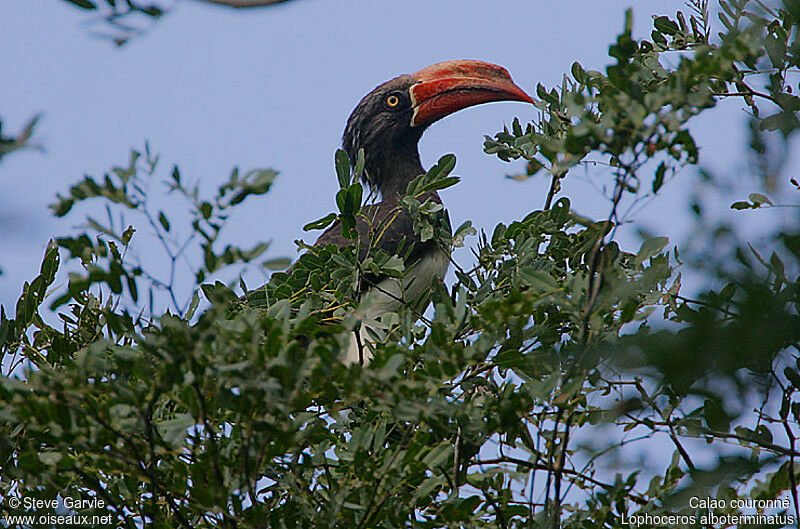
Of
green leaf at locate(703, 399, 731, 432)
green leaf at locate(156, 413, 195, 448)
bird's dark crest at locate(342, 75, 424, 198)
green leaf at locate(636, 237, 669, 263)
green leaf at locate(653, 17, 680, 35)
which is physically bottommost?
green leaf at locate(703, 399, 731, 432)

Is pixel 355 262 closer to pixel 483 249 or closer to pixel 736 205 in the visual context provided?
pixel 483 249

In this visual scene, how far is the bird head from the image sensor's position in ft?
16.0

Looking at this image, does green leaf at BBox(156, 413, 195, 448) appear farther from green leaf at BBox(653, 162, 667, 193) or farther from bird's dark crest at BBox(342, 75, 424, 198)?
bird's dark crest at BBox(342, 75, 424, 198)

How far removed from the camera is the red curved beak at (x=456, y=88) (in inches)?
183

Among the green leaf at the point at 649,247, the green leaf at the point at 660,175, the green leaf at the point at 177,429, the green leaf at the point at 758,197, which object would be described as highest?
the green leaf at the point at 649,247

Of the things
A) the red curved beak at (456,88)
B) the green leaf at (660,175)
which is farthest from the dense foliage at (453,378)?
the red curved beak at (456,88)

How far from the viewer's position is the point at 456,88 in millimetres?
4852

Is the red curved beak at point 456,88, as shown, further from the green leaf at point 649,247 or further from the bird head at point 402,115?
the green leaf at point 649,247

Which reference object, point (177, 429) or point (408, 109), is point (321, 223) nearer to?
point (177, 429)

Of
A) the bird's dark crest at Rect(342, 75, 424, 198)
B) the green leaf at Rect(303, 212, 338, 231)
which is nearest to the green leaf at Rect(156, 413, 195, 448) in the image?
the green leaf at Rect(303, 212, 338, 231)

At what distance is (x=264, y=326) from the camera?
1555 mm

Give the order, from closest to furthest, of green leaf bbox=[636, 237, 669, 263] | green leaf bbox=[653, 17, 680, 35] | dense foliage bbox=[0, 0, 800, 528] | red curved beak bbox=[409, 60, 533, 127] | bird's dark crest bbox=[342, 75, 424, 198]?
dense foliage bbox=[0, 0, 800, 528], green leaf bbox=[636, 237, 669, 263], green leaf bbox=[653, 17, 680, 35], red curved beak bbox=[409, 60, 533, 127], bird's dark crest bbox=[342, 75, 424, 198]

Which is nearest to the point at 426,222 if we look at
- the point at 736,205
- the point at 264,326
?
the point at 736,205

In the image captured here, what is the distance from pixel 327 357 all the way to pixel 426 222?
1.06m
